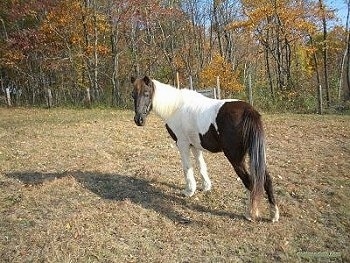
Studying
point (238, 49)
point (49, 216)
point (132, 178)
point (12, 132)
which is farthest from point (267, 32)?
point (49, 216)

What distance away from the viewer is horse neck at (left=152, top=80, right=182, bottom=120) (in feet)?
19.2

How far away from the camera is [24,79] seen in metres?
28.1

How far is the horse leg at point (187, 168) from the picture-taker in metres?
5.89

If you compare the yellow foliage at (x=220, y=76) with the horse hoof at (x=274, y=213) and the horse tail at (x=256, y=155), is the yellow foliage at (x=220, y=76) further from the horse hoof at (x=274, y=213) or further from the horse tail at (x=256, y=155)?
the horse tail at (x=256, y=155)

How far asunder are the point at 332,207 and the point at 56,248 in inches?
160

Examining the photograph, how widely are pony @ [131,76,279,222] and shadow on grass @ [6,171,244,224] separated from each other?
0.37 m

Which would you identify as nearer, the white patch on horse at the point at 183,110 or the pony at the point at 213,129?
the pony at the point at 213,129

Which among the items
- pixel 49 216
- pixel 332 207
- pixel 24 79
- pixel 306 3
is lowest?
pixel 332 207

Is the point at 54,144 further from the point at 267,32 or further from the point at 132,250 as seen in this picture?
the point at 267,32

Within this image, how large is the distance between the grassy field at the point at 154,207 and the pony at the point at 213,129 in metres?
0.45

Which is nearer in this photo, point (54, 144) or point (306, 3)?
point (54, 144)

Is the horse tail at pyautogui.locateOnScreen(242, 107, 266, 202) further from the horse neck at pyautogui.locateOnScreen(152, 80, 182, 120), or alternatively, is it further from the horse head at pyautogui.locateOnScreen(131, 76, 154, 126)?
the horse head at pyautogui.locateOnScreen(131, 76, 154, 126)

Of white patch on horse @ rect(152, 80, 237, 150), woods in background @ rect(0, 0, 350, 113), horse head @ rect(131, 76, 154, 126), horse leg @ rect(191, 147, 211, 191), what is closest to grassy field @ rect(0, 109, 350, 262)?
horse leg @ rect(191, 147, 211, 191)

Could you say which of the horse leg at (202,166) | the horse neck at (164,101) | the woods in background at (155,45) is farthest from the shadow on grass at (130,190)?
the woods in background at (155,45)
